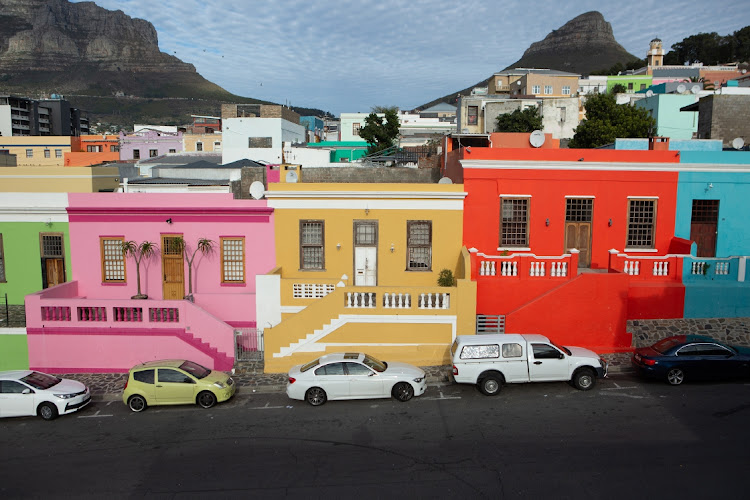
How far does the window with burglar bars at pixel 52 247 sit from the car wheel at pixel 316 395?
11980 millimetres

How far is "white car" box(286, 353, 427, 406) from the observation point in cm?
1426

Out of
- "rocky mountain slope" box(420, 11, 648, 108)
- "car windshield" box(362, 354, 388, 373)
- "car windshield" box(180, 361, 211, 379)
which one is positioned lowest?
"car windshield" box(180, 361, 211, 379)

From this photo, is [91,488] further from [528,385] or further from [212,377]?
[528,385]

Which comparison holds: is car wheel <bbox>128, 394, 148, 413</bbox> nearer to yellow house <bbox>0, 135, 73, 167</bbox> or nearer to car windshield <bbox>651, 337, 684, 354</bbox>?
car windshield <bbox>651, 337, 684, 354</bbox>

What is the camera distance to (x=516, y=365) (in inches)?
569

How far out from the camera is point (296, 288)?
59.0 ft

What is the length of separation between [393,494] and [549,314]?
9.21 metres

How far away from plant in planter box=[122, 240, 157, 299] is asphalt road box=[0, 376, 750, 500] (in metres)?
5.22

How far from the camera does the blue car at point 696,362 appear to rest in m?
14.7

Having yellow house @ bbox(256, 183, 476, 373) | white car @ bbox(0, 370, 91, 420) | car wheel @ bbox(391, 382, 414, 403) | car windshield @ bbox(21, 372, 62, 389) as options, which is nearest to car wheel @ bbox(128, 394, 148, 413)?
white car @ bbox(0, 370, 91, 420)

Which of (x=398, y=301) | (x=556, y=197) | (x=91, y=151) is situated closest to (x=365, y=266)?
(x=398, y=301)

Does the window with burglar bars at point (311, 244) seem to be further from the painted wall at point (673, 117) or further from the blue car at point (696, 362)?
the painted wall at point (673, 117)

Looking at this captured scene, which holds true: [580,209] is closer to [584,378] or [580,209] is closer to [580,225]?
[580,225]

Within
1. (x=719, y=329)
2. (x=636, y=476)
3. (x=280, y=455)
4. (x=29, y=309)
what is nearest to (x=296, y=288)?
(x=280, y=455)
